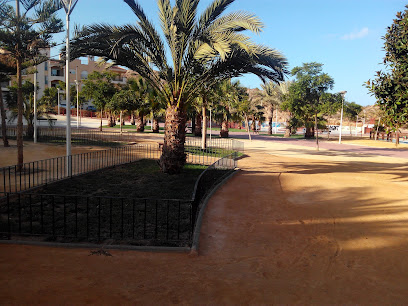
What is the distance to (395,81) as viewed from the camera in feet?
38.8

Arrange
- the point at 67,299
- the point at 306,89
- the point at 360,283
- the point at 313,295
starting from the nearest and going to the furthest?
the point at 67,299
the point at 313,295
the point at 360,283
the point at 306,89

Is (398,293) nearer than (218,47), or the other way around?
(398,293)

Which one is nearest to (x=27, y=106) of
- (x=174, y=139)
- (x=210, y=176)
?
(x=174, y=139)

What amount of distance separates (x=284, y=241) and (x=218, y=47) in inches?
240

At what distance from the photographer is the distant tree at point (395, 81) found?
1176cm

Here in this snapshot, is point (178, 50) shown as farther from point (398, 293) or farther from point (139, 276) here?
point (398, 293)

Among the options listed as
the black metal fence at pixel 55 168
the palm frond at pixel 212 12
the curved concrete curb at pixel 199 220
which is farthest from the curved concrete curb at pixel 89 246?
the palm frond at pixel 212 12

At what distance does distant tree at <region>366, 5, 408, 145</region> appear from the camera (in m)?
11.8

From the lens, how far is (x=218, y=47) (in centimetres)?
998

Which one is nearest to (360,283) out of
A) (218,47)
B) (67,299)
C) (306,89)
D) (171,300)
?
(171,300)

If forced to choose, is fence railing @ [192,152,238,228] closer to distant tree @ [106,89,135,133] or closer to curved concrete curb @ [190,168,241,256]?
curved concrete curb @ [190,168,241,256]

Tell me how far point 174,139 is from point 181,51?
3.34 meters

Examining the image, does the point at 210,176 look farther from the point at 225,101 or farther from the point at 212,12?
the point at 225,101

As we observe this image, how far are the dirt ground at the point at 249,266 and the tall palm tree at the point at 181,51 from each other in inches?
181
